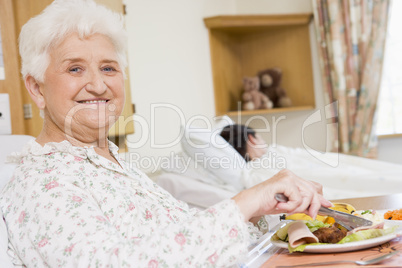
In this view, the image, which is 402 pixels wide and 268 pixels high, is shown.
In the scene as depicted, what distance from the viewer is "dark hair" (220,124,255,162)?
10.3ft

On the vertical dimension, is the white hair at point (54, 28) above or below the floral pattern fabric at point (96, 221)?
above

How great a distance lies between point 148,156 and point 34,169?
7.76 ft

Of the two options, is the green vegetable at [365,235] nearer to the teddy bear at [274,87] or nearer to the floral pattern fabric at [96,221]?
the floral pattern fabric at [96,221]

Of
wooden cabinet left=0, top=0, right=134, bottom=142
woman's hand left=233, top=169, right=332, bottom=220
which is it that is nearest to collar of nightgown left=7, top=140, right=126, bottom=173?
woman's hand left=233, top=169, right=332, bottom=220

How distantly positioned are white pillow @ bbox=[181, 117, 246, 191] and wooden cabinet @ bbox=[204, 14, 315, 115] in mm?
1367

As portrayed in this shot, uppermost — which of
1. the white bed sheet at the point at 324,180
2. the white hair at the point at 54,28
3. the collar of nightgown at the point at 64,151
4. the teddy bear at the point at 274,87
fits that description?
the white hair at the point at 54,28

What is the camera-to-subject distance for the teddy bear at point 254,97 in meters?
4.23

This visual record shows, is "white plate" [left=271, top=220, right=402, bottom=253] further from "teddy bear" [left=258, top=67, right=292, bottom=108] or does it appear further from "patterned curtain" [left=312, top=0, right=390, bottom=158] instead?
"teddy bear" [left=258, top=67, right=292, bottom=108]

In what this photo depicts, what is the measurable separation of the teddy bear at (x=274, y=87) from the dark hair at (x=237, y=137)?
4.08ft

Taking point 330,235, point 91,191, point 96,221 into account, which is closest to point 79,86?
point 91,191

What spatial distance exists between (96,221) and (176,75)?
2952 millimetres

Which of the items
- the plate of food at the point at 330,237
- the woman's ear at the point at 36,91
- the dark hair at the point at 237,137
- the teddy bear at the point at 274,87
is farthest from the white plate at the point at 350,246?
the teddy bear at the point at 274,87

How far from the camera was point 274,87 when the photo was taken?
437 centimetres

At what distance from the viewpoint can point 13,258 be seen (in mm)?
929
